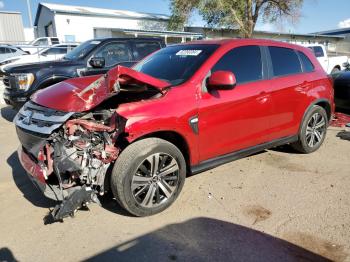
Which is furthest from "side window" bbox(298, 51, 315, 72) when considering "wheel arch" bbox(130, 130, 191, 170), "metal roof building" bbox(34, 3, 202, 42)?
"metal roof building" bbox(34, 3, 202, 42)

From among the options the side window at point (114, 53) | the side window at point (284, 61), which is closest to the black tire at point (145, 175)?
the side window at point (284, 61)

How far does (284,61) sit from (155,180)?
272 centimetres

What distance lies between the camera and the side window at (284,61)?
4781mm

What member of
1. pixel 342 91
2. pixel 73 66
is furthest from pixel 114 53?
pixel 342 91

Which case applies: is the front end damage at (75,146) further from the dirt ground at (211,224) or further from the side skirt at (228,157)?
the side skirt at (228,157)

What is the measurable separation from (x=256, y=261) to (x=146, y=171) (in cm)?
136

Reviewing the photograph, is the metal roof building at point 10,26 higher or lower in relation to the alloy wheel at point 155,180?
higher

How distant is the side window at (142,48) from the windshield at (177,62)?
387 cm

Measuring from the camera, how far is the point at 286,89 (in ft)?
15.7

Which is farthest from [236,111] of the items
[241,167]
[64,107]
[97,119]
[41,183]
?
[41,183]

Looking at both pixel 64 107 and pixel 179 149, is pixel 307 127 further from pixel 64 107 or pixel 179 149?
pixel 64 107

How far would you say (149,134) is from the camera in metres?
3.60

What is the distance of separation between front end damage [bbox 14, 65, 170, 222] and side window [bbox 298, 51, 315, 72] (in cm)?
288

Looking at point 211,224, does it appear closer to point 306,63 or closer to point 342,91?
point 306,63
